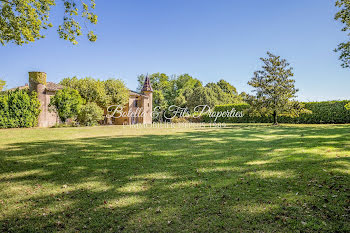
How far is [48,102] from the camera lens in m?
25.8

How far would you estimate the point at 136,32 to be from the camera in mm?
22031

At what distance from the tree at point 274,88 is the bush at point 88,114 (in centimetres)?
1881

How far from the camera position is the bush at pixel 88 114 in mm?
24234

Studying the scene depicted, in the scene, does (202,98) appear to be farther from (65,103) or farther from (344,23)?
(344,23)

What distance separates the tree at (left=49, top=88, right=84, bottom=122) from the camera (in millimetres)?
22078

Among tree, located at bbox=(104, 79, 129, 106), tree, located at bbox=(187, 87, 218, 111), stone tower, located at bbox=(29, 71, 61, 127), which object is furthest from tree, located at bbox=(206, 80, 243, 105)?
stone tower, located at bbox=(29, 71, 61, 127)

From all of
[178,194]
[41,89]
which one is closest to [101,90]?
[41,89]

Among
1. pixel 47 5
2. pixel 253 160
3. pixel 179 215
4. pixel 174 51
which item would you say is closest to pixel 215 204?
pixel 179 215

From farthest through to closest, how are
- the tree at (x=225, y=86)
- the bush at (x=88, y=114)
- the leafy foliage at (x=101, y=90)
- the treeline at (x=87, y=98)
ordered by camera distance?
the tree at (x=225, y=86) → the leafy foliage at (x=101, y=90) → the bush at (x=88, y=114) → the treeline at (x=87, y=98)

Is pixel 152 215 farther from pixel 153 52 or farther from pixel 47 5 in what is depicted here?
pixel 153 52

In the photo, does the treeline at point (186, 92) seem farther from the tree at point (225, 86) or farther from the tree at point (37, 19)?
the tree at point (37, 19)

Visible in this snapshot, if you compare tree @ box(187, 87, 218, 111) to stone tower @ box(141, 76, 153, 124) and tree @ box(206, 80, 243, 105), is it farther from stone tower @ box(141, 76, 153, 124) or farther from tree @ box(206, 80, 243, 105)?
stone tower @ box(141, 76, 153, 124)

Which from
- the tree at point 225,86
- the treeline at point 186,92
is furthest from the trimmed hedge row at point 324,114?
the tree at point 225,86

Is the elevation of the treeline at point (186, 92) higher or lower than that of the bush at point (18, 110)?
higher
